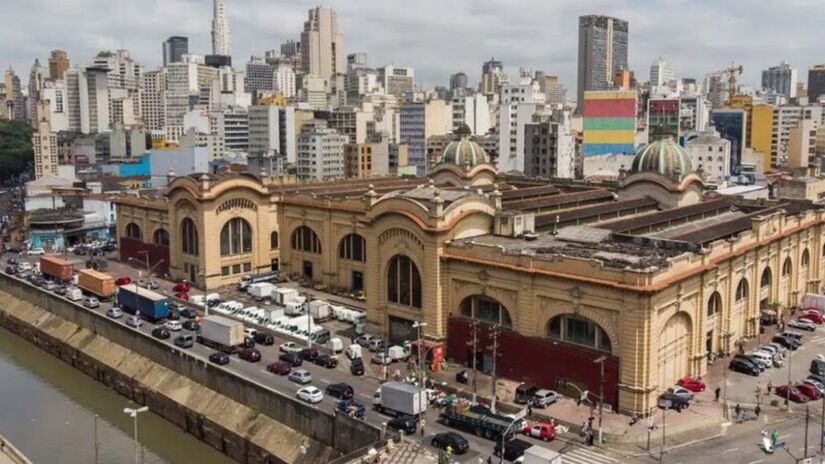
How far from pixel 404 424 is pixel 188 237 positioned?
47414 mm

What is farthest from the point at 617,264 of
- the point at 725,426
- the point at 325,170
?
the point at 325,170

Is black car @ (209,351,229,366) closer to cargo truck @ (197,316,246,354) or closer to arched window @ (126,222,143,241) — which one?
cargo truck @ (197,316,246,354)

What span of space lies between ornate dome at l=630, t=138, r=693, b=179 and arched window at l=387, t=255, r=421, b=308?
33.1 m

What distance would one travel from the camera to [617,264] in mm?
52344

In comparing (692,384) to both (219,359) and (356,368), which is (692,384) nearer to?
(356,368)

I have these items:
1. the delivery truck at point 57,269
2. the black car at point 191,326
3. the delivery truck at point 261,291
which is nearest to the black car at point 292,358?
the black car at point 191,326

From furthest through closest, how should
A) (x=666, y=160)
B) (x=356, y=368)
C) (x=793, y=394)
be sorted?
(x=666, y=160) → (x=356, y=368) → (x=793, y=394)

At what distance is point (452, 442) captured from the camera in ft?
149

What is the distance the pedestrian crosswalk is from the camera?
144 feet

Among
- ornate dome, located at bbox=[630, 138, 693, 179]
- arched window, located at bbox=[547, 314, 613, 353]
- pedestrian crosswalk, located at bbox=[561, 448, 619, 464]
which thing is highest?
ornate dome, located at bbox=[630, 138, 693, 179]

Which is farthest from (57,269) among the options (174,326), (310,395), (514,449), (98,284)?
(514,449)

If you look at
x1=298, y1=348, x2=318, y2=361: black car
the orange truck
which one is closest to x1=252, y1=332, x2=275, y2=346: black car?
x1=298, y1=348, x2=318, y2=361: black car

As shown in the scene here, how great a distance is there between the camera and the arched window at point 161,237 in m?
94.9

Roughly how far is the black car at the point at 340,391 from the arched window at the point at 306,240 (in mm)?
33622
